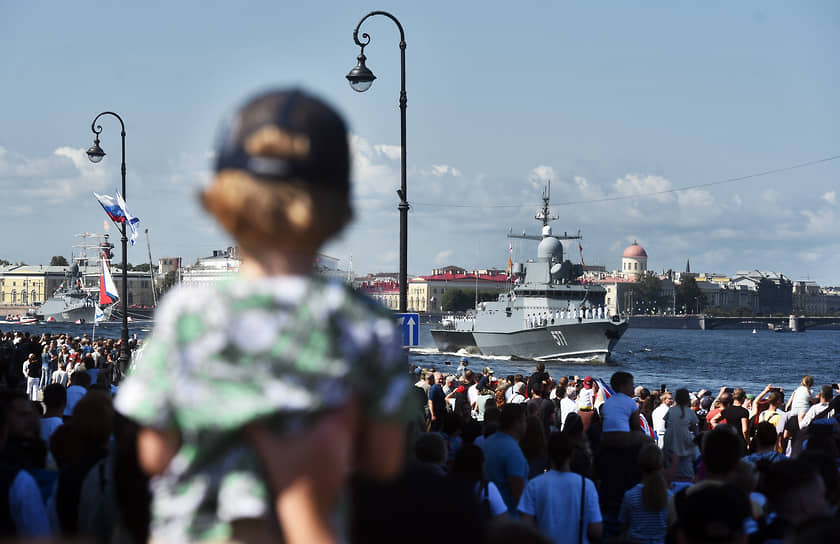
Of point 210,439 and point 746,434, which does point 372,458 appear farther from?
point 746,434

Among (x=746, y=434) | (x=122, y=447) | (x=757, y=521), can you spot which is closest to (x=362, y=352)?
(x=122, y=447)

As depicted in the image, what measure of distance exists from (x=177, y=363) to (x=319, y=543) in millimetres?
440

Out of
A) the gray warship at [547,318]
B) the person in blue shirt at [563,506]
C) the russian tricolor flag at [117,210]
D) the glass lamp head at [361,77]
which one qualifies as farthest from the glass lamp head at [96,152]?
the gray warship at [547,318]

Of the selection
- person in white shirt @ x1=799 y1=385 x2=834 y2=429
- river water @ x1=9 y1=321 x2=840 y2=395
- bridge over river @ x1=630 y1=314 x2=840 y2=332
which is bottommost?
river water @ x1=9 y1=321 x2=840 y2=395

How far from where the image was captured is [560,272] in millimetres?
69812

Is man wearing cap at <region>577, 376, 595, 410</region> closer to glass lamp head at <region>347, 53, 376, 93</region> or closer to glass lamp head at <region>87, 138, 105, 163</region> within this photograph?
glass lamp head at <region>347, 53, 376, 93</region>

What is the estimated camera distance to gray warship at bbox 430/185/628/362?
64312 millimetres

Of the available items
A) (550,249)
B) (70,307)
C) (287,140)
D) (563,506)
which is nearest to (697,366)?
(550,249)

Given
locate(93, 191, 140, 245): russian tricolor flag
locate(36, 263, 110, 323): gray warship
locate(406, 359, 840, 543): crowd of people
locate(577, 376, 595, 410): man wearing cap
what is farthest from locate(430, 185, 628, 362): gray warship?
locate(36, 263, 110, 323): gray warship

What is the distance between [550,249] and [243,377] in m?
70.8

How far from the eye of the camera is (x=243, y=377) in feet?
5.99

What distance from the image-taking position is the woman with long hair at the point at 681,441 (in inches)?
404

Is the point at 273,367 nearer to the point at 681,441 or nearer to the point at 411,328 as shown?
the point at 681,441

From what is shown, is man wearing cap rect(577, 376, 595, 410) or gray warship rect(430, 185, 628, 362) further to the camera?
gray warship rect(430, 185, 628, 362)
